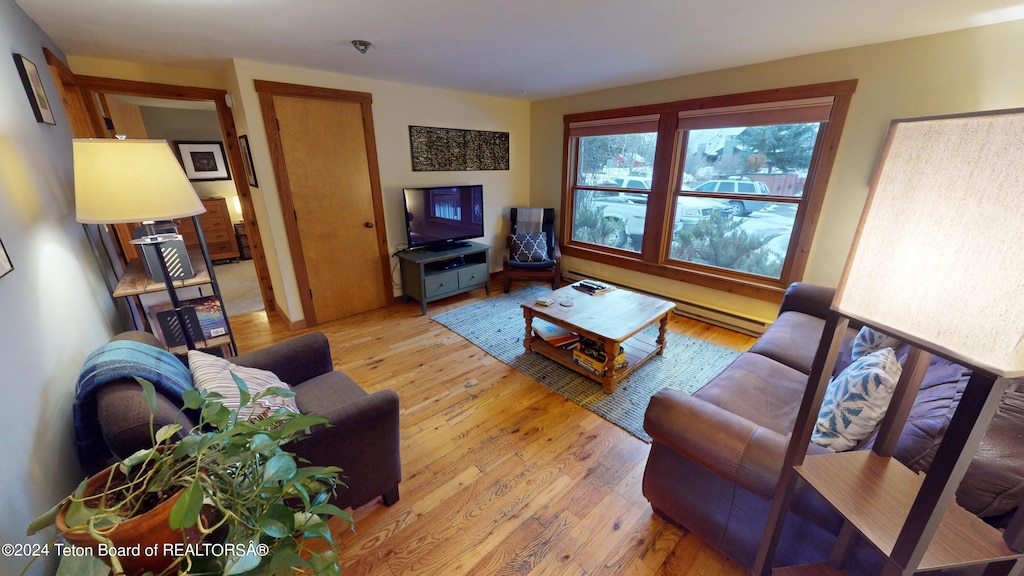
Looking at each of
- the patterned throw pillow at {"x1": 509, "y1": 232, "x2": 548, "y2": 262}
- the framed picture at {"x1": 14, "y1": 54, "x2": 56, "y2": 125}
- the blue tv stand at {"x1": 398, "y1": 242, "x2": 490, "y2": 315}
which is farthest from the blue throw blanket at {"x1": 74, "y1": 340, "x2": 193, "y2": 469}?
the patterned throw pillow at {"x1": 509, "y1": 232, "x2": 548, "y2": 262}

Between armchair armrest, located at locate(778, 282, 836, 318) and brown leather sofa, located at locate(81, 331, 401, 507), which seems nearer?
brown leather sofa, located at locate(81, 331, 401, 507)

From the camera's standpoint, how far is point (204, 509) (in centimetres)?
69

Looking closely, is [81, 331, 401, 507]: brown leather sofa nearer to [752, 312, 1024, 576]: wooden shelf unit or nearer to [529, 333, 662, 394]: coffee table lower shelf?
[752, 312, 1024, 576]: wooden shelf unit

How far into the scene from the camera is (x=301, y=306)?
10.9 ft

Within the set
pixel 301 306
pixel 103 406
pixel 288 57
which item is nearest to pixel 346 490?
pixel 103 406

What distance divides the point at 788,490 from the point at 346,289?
3584mm

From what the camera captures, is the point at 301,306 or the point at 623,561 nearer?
the point at 623,561

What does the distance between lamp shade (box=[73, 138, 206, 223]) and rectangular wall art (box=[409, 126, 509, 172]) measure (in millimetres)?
2501

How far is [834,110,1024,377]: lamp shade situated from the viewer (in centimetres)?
52

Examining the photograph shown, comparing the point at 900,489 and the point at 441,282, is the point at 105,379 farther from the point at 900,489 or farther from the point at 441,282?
the point at 441,282

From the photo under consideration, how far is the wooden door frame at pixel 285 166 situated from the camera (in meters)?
2.81

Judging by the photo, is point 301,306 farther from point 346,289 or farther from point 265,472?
point 265,472

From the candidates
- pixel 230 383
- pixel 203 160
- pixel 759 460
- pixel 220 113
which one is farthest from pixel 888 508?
pixel 203 160

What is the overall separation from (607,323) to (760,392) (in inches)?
37.0
